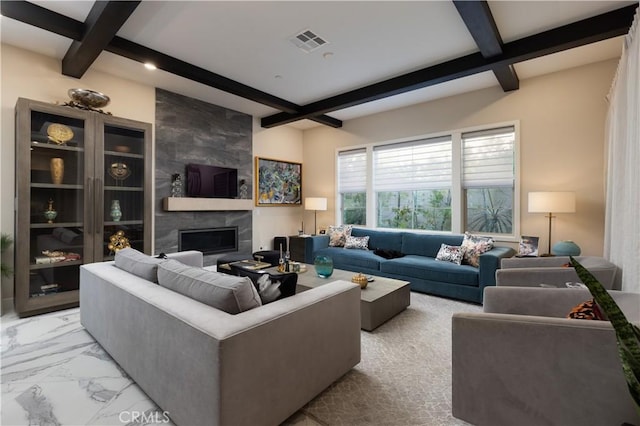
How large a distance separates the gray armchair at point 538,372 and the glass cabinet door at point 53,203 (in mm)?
4051

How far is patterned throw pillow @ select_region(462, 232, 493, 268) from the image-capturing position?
386cm

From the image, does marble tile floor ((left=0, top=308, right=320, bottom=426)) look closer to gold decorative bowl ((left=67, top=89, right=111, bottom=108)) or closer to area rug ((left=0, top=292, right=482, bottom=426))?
area rug ((left=0, top=292, right=482, bottom=426))

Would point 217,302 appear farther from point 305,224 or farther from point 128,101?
point 305,224

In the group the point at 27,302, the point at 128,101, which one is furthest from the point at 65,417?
the point at 128,101

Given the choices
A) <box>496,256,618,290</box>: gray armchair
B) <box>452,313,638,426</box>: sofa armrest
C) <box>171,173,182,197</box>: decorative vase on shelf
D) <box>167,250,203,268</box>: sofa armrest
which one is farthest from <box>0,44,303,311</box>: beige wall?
<box>496,256,618,290</box>: gray armchair

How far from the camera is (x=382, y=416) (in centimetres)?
171

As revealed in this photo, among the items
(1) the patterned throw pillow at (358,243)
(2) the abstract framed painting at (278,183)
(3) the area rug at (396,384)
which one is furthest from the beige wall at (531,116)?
(3) the area rug at (396,384)

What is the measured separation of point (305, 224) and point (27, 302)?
4.72 m

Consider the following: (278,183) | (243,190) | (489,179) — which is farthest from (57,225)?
(489,179)

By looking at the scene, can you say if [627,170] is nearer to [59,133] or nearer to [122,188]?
[122,188]

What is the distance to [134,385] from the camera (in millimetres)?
1970

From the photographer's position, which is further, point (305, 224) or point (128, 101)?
point (305, 224)

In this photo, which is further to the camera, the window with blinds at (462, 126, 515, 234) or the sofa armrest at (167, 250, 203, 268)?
the window with blinds at (462, 126, 515, 234)

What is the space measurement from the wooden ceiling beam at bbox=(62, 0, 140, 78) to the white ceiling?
134 mm
